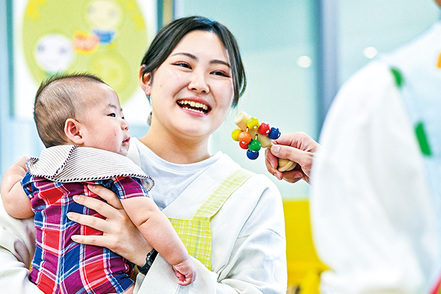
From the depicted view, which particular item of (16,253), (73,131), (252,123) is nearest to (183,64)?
(252,123)

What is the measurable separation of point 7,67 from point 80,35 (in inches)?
20.0

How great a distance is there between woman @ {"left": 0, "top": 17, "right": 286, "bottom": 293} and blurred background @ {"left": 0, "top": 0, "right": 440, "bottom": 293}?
3.95 feet

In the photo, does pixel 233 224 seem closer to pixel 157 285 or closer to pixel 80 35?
pixel 157 285

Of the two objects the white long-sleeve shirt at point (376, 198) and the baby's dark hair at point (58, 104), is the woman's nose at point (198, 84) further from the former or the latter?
the white long-sleeve shirt at point (376, 198)

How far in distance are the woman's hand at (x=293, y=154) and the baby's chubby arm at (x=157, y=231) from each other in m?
0.34

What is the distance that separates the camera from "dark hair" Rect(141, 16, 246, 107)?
5.28 ft

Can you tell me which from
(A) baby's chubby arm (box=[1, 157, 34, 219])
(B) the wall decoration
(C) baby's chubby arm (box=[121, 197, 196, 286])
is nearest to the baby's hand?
(C) baby's chubby arm (box=[121, 197, 196, 286])

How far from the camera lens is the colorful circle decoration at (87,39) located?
283 centimetres

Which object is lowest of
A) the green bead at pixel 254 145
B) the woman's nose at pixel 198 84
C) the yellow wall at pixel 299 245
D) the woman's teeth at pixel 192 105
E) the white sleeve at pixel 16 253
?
the yellow wall at pixel 299 245

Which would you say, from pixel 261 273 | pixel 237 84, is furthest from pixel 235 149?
pixel 261 273

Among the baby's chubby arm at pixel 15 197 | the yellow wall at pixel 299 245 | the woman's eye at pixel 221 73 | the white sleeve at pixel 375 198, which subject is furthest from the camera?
the yellow wall at pixel 299 245

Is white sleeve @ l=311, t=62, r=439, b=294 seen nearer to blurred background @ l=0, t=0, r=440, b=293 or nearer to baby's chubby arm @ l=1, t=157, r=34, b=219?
baby's chubby arm @ l=1, t=157, r=34, b=219

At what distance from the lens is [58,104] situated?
130 cm

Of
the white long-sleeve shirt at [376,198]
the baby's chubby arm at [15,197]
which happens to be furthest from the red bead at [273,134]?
the white long-sleeve shirt at [376,198]
